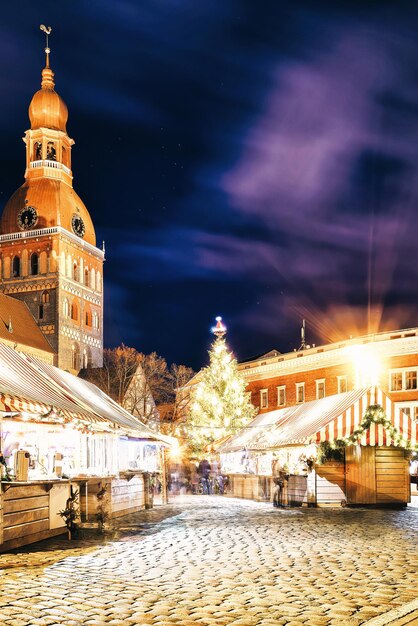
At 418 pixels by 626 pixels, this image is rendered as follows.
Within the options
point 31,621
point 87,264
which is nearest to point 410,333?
point 31,621

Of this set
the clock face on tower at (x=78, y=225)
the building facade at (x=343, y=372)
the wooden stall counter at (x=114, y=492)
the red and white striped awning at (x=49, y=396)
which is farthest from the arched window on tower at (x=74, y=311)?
the red and white striped awning at (x=49, y=396)

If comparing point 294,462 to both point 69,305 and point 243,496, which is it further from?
point 69,305

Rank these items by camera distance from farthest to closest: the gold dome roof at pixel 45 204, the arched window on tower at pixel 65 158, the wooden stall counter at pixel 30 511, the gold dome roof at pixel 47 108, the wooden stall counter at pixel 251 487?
1. the arched window on tower at pixel 65 158
2. the gold dome roof at pixel 47 108
3. the gold dome roof at pixel 45 204
4. the wooden stall counter at pixel 251 487
5. the wooden stall counter at pixel 30 511

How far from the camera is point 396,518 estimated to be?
1848cm

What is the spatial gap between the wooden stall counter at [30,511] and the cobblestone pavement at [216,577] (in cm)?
33

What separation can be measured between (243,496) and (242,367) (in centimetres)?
2713

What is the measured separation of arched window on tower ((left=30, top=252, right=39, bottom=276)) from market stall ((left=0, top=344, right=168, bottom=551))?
180 feet

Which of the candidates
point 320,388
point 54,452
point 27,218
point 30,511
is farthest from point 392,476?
point 27,218

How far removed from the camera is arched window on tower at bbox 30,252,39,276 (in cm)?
7850

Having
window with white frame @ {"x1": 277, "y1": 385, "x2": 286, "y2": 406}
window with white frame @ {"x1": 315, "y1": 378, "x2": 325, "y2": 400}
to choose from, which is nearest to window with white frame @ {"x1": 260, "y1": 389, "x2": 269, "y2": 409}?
window with white frame @ {"x1": 277, "y1": 385, "x2": 286, "y2": 406}

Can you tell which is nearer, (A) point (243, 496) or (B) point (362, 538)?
(B) point (362, 538)

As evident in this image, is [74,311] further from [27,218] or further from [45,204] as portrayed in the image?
[45,204]

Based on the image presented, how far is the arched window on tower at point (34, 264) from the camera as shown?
→ 7850cm

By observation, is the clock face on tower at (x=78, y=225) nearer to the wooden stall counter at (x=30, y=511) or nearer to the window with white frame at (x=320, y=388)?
the window with white frame at (x=320, y=388)
